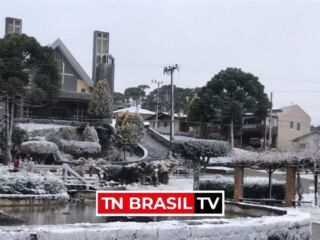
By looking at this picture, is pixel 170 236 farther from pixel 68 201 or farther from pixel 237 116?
pixel 237 116

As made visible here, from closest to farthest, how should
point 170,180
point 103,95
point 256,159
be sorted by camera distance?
1. point 256,159
2. point 170,180
3. point 103,95

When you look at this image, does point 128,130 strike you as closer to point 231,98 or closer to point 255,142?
point 231,98

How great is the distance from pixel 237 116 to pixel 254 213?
143 ft

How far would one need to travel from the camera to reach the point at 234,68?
56.2 meters

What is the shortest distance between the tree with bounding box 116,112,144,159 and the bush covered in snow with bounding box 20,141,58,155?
8.50 metres

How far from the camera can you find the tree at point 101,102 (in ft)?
164

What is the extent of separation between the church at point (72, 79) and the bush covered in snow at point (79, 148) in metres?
11.4

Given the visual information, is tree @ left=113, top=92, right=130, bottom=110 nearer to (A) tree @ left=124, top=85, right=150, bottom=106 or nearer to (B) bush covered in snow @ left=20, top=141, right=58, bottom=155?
(A) tree @ left=124, top=85, right=150, bottom=106

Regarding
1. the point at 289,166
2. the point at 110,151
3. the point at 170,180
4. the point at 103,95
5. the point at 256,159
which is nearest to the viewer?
the point at 289,166

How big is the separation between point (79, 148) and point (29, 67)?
922cm

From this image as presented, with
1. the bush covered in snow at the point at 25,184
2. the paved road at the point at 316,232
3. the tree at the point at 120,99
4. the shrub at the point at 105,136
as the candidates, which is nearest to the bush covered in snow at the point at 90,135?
the shrub at the point at 105,136

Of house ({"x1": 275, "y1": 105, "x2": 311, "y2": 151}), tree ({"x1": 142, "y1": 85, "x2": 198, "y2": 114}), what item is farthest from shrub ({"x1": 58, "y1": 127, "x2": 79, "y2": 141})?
tree ({"x1": 142, "y1": 85, "x2": 198, "y2": 114})

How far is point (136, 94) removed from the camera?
10075 centimetres

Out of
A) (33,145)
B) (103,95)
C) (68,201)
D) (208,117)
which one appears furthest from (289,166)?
(208,117)
